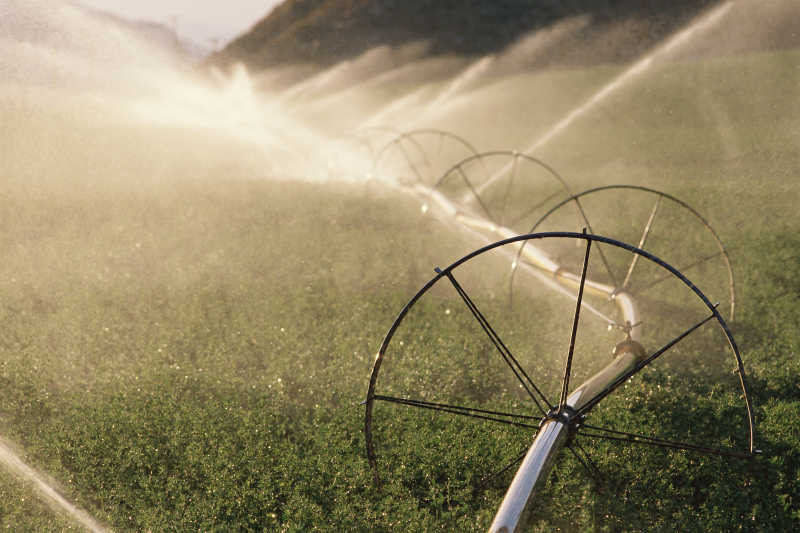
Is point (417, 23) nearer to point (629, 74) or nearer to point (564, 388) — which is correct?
point (629, 74)

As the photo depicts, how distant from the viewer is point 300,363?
6051mm

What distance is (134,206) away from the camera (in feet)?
33.3

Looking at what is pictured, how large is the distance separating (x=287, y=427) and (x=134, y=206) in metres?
6.59

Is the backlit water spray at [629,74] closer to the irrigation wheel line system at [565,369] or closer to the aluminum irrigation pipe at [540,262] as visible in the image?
the aluminum irrigation pipe at [540,262]

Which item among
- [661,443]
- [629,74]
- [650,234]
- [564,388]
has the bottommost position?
[661,443]

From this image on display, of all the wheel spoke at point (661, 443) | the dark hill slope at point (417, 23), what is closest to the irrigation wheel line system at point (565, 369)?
the wheel spoke at point (661, 443)

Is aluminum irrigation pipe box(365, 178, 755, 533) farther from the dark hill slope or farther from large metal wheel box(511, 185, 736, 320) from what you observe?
the dark hill slope

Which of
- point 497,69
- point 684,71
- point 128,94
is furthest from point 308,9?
point 684,71

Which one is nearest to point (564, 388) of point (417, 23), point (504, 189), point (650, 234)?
point (650, 234)

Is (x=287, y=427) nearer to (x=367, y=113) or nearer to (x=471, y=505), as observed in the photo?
(x=471, y=505)

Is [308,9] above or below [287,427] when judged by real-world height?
above

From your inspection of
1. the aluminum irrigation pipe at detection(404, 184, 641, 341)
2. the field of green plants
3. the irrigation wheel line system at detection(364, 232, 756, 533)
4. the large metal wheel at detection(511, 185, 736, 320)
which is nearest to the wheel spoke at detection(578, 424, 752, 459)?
the irrigation wheel line system at detection(364, 232, 756, 533)

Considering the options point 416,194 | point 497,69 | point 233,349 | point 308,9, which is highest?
point 308,9

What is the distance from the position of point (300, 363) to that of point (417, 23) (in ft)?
119
